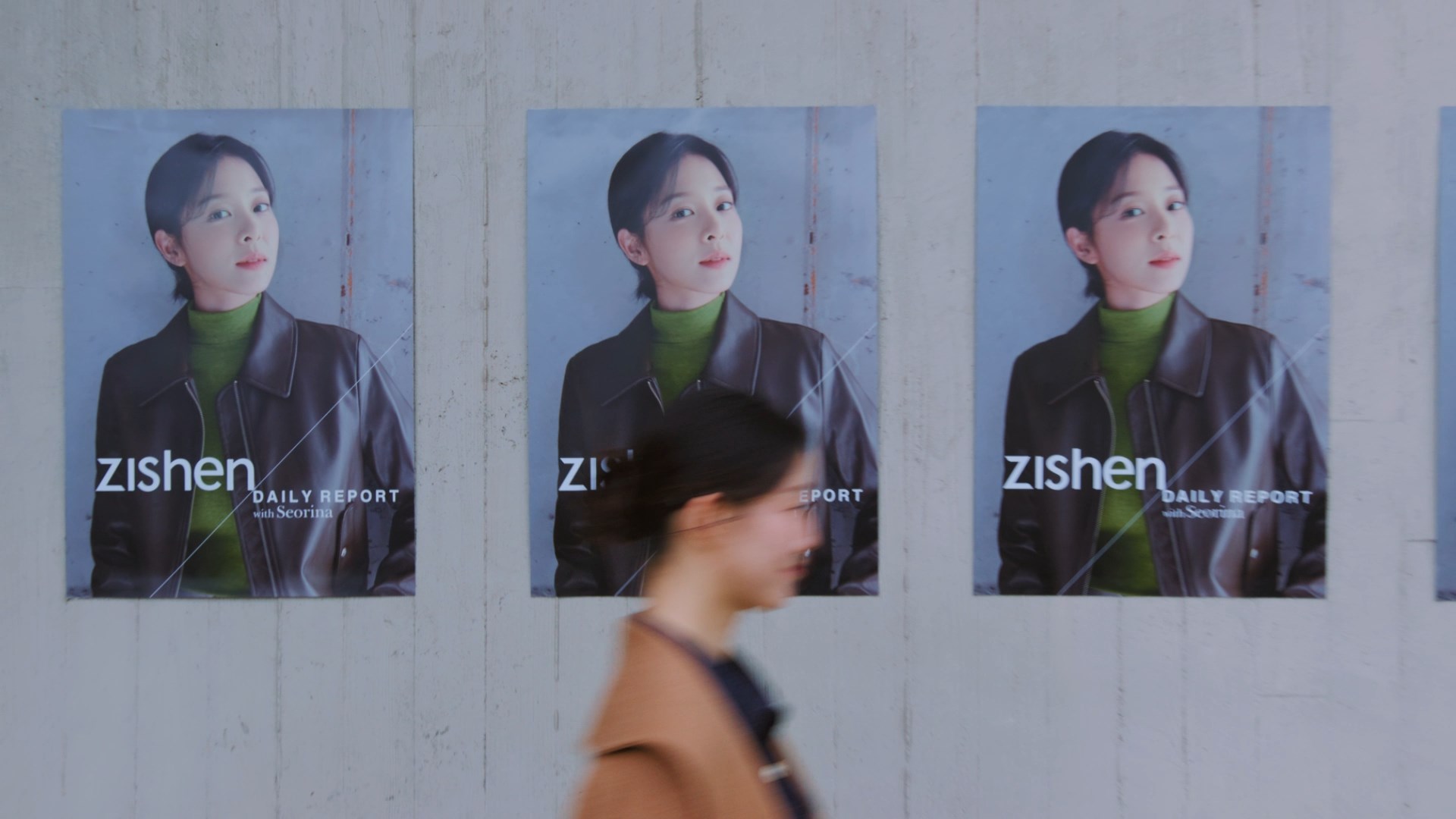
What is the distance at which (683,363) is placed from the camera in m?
2.88

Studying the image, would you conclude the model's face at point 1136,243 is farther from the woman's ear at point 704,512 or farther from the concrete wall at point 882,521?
the woman's ear at point 704,512

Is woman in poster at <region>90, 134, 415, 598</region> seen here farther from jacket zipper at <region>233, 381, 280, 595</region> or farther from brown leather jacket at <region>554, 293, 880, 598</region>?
brown leather jacket at <region>554, 293, 880, 598</region>

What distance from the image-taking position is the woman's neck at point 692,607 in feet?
4.10

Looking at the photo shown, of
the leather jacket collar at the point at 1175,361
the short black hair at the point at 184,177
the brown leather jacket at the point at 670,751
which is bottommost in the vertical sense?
the brown leather jacket at the point at 670,751

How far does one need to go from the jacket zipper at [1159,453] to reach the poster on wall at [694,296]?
2.57 ft

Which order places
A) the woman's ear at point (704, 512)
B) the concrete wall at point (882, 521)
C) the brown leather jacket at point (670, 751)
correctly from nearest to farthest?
the brown leather jacket at point (670, 751), the woman's ear at point (704, 512), the concrete wall at point (882, 521)

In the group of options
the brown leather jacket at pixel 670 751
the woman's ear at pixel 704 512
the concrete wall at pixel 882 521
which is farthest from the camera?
the concrete wall at pixel 882 521

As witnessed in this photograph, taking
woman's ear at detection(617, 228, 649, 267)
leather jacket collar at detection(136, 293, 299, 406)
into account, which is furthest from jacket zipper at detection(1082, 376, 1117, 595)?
leather jacket collar at detection(136, 293, 299, 406)

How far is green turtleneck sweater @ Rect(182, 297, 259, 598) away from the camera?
2.90 meters

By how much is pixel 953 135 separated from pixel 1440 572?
73.2 inches

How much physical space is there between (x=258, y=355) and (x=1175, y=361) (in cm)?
266

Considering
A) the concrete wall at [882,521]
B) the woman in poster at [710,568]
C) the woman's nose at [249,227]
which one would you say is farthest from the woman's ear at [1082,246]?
the woman's nose at [249,227]

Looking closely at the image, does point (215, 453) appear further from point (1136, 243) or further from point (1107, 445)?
point (1136, 243)

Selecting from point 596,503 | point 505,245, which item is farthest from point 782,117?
point 596,503
